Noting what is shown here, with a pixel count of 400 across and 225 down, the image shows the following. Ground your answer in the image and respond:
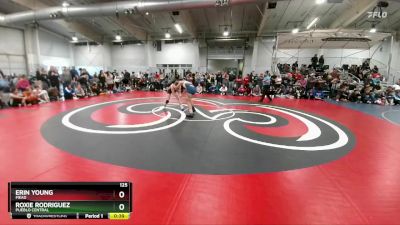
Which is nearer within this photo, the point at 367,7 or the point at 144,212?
the point at 144,212

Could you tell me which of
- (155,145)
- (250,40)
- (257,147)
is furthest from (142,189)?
(250,40)

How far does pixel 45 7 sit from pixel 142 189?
17122 mm

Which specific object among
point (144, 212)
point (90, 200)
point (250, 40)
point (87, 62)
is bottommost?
point (144, 212)

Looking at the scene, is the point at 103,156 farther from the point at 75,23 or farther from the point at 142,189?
the point at 75,23

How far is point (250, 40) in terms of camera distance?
68.2 feet

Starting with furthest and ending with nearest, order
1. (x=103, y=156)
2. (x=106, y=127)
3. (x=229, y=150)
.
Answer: (x=106, y=127) → (x=229, y=150) → (x=103, y=156)

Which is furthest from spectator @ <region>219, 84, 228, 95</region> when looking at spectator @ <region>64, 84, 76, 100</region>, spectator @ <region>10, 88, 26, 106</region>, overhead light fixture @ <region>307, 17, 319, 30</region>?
spectator @ <region>10, 88, 26, 106</region>

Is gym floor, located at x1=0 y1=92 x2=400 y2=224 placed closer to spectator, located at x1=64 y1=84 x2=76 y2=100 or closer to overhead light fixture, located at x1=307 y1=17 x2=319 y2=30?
spectator, located at x1=64 y1=84 x2=76 y2=100

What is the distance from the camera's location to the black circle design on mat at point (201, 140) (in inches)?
144

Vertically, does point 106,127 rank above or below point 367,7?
below
